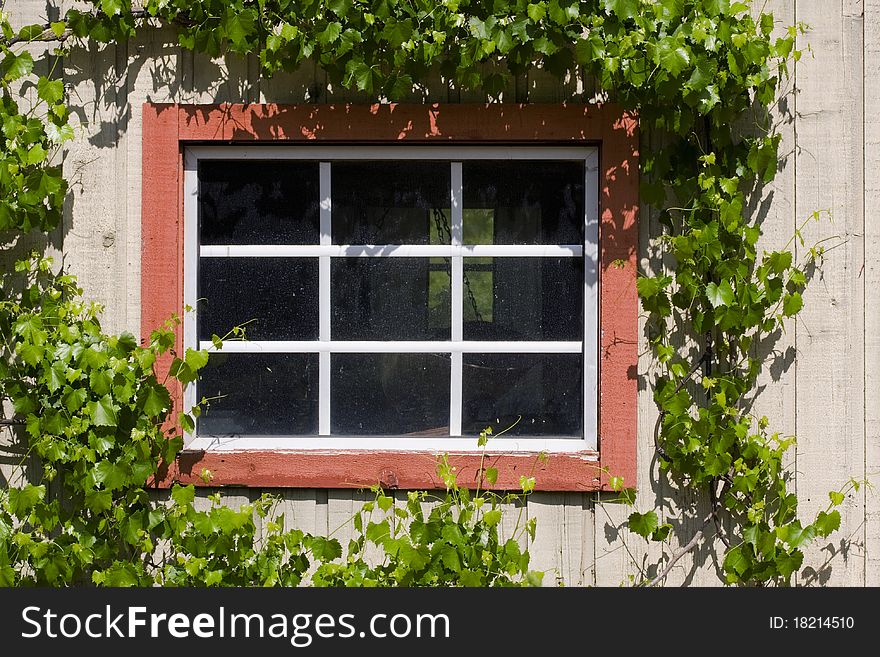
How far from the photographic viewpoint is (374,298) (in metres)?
2.86

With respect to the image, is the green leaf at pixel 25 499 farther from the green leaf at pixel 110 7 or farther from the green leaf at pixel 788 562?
the green leaf at pixel 788 562

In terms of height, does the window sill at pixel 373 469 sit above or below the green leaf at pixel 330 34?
below

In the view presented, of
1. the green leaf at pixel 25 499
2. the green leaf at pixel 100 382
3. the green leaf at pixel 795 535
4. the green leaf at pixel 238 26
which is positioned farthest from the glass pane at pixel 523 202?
the green leaf at pixel 25 499

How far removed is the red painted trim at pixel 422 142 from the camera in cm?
272

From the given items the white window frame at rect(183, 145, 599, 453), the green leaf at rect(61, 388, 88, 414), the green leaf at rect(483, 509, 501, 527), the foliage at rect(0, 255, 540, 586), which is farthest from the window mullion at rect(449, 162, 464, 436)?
the green leaf at rect(61, 388, 88, 414)

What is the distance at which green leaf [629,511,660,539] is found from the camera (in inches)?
106

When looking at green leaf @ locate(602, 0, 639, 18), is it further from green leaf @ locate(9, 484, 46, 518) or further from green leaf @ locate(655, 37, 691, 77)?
green leaf @ locate(9, 484, 46, 518)

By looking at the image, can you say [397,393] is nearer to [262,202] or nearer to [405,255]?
[405,255]

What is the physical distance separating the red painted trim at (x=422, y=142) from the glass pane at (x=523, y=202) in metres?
0.12

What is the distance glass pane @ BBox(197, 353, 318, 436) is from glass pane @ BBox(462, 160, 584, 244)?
76 centimetres

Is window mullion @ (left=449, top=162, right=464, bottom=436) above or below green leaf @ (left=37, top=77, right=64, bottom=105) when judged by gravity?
below

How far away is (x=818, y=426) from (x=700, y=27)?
1375mm

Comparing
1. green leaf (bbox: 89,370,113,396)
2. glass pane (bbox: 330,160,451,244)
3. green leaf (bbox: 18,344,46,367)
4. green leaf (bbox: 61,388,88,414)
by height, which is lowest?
green leaf (bbox: 61,388,88,414)

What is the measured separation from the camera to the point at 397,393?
2.86m
